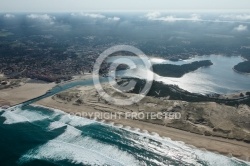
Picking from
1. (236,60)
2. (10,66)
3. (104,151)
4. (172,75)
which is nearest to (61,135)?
(104,151)

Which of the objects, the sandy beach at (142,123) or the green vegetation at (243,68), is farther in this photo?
the green vegetation at (243,68)

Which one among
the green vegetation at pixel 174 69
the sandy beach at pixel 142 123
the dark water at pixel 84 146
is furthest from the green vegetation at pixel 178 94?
the dark water at pixel 84 146

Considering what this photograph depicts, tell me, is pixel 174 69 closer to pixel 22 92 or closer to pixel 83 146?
pixel 22 92

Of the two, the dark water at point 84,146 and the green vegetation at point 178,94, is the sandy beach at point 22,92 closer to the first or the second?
the dark water at point 84,146

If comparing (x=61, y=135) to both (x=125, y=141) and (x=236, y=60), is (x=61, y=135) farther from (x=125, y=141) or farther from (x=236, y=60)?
(x=236, y=60)

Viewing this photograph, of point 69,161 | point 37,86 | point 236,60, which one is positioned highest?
point 236,60

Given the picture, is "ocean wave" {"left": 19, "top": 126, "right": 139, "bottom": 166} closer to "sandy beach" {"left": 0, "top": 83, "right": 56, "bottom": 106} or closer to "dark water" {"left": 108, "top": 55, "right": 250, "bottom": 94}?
"sandy beach" {"left": 0, "top": 83, "right": 56, "bottom": 106}
